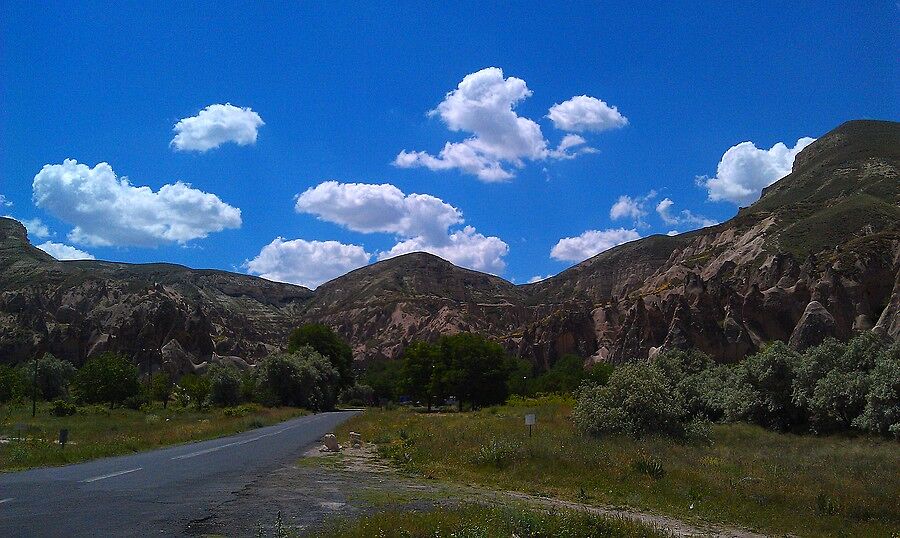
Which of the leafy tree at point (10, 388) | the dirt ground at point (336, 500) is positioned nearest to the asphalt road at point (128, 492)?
the dirt ground at point (336, 500)

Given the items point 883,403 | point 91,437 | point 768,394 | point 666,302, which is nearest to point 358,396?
point 666,302

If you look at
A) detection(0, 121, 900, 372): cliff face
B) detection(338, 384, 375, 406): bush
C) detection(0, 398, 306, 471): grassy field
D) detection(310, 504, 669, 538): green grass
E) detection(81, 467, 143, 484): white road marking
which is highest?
detection(0, 121, 900, 372): cliff face

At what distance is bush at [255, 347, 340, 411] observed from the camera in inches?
2911

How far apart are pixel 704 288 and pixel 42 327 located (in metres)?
113

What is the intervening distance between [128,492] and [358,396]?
109681mm

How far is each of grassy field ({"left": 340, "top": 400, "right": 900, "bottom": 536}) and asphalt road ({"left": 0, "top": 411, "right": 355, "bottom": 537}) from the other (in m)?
6.12

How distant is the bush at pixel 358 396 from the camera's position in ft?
391

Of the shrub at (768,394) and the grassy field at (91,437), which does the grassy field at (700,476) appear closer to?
the shrub at (768,394)

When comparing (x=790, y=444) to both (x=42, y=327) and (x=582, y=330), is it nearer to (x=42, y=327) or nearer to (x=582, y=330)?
(x=582, y=330)

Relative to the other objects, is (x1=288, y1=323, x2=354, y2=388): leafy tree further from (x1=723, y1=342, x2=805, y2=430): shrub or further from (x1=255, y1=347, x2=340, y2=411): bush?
(x1=723, y1=342, x2=805, y2=430): shrub

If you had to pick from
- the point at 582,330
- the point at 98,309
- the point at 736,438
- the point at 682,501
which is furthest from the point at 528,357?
the point at 682,501

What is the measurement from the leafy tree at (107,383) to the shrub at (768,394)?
62.8 m

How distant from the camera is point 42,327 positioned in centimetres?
12056

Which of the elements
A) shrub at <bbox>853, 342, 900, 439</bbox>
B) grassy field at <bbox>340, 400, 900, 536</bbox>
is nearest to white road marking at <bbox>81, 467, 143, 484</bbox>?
grassy field at <bbox>340, 400, 900, 536</bbox>
